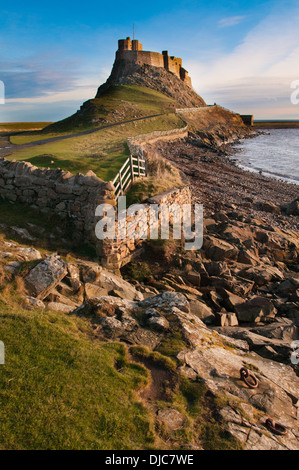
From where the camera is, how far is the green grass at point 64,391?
4199 mm

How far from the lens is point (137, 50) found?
287 feet

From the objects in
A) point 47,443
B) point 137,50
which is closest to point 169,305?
point 47,443

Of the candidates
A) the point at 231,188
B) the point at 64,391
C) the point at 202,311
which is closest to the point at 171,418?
the point at 64,391

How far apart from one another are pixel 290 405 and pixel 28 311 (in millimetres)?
5247

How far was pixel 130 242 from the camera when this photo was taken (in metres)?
12.4

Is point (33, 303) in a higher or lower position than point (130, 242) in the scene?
lower

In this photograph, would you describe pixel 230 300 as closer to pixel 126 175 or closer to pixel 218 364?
pixel 218 364

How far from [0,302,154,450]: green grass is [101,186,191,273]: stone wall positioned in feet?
16.3

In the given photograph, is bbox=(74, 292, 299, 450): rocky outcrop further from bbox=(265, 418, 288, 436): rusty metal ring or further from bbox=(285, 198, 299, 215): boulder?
bbox=(285, 198, 299, 215): boulder

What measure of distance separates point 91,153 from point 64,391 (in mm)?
20090

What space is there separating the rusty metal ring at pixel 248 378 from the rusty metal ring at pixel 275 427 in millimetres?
777
